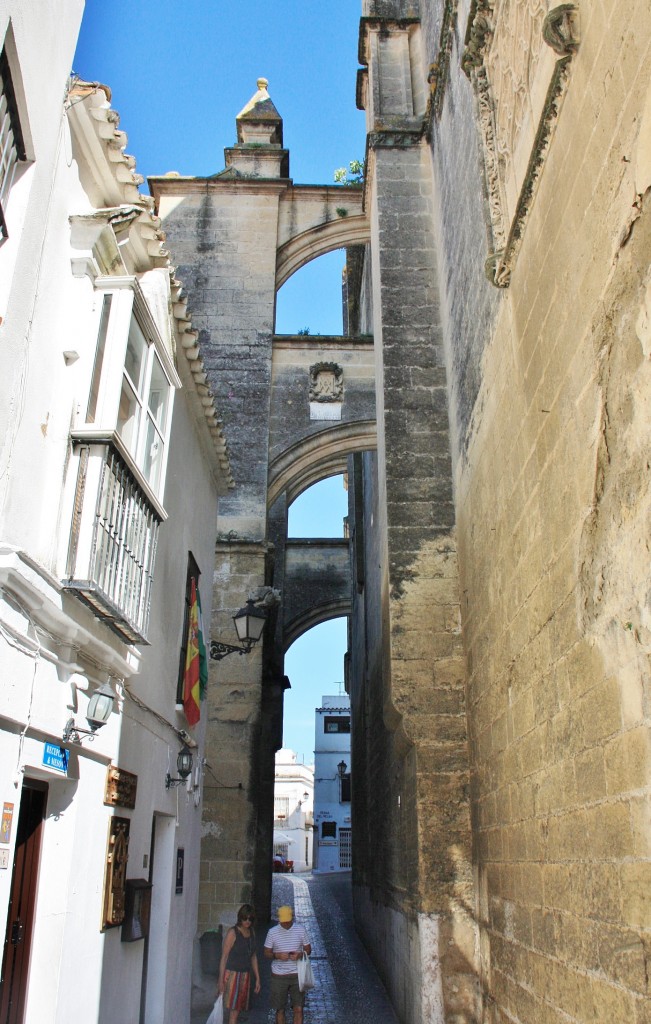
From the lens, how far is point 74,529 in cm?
396

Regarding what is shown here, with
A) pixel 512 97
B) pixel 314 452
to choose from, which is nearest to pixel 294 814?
pixel 314 452

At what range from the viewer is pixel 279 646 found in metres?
16.5

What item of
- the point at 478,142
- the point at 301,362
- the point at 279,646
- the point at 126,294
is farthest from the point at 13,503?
the point at 279,646

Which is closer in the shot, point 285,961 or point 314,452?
point 285,961

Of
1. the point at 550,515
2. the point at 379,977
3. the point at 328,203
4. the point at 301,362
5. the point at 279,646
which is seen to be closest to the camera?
the point at 550,515

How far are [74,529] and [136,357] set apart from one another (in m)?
1.46

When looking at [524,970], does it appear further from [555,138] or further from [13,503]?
[555,138]

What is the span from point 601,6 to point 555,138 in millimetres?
701

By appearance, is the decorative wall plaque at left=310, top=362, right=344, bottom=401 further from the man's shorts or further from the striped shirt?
the man's shorts

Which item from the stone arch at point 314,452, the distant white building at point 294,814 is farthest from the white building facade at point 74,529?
the distant white building at point 294,814

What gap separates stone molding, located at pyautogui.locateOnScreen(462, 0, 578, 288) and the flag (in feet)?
12.2

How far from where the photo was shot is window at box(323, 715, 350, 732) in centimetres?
3962

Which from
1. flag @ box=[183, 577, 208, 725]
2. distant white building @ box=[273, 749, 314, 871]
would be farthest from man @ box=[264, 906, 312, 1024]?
distant white building @ box=[273, 749, 314, 871]

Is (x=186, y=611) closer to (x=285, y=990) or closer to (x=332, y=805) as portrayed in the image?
(x=285, y=990)
